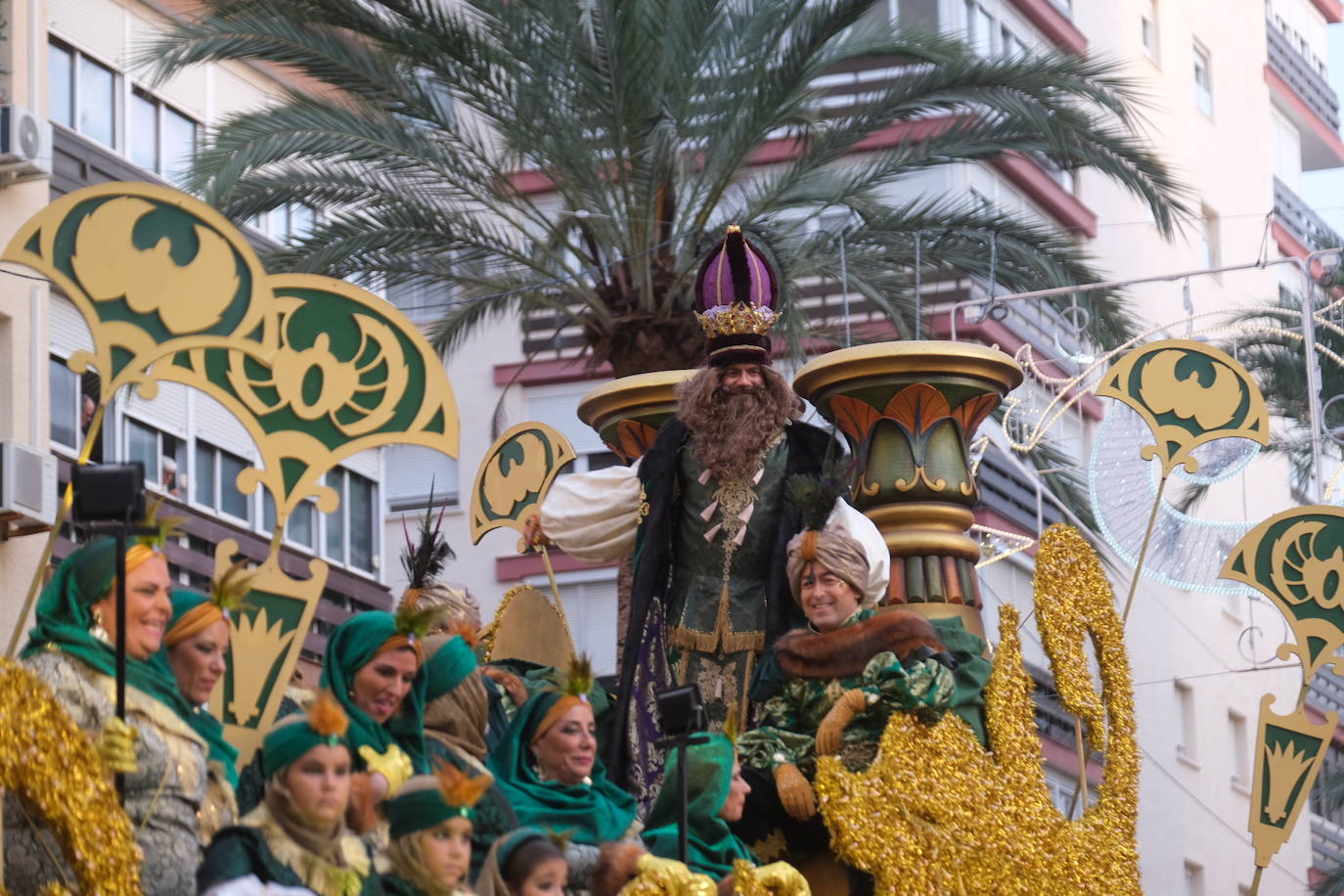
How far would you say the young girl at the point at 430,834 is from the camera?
630 cm

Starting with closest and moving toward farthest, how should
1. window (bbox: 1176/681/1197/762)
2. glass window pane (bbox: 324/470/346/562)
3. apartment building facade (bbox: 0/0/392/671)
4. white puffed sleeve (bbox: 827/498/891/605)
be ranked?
white puffed sleeve (bbox: 827/498/891/605) → apartment building facade (bbox: 0/0/392/671) → glass window pane (bbox: 324/470/346/562) → window (bbox: 1176/681/1197/762)

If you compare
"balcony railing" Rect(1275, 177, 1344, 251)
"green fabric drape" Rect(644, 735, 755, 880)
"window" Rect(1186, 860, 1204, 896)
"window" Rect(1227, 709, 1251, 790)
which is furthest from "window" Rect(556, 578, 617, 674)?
"green fabric drape" Rect(644, 735, 755, 880)

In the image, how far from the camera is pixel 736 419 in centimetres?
920

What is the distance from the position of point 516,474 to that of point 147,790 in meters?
5.58

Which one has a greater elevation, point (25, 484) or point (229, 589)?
point (25, 484)

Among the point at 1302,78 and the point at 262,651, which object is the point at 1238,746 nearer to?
the point at 1302,78

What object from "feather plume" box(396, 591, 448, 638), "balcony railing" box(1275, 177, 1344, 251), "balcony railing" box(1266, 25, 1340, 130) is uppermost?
"balcony railing" box(1266, 25, 1340, 130)

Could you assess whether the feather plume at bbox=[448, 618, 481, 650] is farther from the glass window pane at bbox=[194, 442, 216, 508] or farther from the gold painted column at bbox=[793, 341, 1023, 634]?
the glass window pane at bbox=[194, 442, 216, 508]

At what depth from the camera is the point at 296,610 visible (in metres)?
7.32

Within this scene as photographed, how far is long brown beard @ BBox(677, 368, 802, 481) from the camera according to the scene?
9.19 metres

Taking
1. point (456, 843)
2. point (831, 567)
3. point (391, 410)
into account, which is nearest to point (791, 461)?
point (831, 567)

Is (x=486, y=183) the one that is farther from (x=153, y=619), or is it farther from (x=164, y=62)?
(x=153, y=619)

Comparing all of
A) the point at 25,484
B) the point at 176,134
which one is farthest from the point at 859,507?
the point at 176,134

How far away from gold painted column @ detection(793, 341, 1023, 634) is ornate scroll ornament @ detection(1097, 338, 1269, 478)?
2.19 feet
